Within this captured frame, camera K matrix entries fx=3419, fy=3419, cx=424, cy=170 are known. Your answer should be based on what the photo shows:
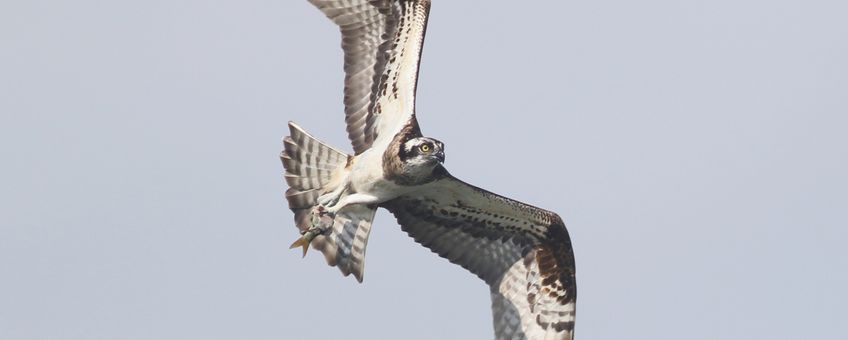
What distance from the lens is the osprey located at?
124 feet

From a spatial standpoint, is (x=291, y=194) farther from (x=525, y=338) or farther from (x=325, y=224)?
(x=525, y=338)

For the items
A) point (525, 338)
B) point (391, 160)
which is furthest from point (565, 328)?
point (391, 160)

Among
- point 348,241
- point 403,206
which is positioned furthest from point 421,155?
point 348,241

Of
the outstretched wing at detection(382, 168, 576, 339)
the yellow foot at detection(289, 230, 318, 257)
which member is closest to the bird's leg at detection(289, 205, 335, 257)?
the yellow foot at detection(289, 230, 318, 257)

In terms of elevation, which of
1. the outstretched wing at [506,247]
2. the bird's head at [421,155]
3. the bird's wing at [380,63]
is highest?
the bird's wing at [380,63]

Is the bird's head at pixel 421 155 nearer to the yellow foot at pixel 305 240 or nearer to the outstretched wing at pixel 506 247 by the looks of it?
the outstretched wing at pixel 506 247

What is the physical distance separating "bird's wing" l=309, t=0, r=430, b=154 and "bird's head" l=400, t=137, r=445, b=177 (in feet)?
2.70

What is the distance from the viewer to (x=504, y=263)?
38312 mm

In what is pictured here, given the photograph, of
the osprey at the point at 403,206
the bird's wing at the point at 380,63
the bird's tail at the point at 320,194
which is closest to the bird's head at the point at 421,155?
the osprey at the point at 403,206

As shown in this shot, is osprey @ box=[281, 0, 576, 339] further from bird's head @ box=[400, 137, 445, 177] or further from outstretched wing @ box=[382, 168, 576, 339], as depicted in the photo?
bird's head @ box=[400, 137, 445, 177]

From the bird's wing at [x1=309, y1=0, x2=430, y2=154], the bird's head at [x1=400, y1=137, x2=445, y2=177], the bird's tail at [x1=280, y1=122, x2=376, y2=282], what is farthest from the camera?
the bird's tail at [x1=280, y1=122, x2=376, y2=282]

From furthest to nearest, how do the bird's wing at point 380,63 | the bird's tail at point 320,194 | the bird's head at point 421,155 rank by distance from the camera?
the bird's tail at point 320,194 → the bird's wing at point 380,63 → the bird's head at point 421,155

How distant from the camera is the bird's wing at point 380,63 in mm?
37875

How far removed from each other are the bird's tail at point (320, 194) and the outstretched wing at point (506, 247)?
455 millimetres
